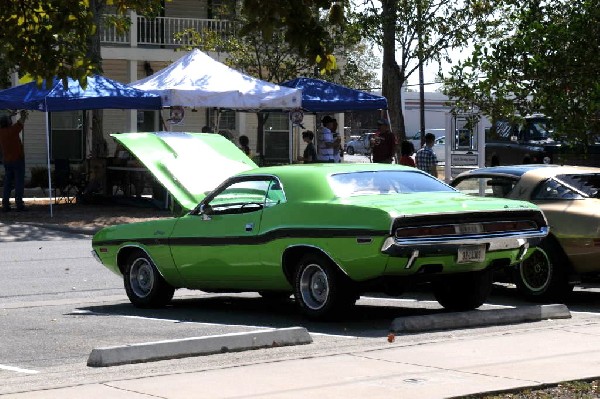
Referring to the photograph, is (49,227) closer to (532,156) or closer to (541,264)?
(541,264)

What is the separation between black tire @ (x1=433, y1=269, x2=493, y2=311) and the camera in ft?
38.7

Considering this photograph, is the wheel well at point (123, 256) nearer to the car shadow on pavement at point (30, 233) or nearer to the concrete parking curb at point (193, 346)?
the concrete parking curb at point (193, 346)

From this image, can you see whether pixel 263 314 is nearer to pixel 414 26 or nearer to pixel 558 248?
pixel 558 248

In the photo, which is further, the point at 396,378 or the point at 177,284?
the point at 177,284

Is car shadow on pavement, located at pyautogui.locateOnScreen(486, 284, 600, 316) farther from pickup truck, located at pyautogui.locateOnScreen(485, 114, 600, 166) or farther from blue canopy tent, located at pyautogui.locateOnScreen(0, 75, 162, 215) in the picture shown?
pickup truck, located at pyautogui.locateOnScreen(485, 114, 600, 166)

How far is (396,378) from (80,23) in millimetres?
3609

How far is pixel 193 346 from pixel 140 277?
3544mm

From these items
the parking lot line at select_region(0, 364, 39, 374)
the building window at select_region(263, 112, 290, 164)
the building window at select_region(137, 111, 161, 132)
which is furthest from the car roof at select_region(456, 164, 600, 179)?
the building window at select_region(263, 112, 290, 164)

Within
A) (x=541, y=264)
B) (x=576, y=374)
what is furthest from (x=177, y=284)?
(x=576, y=374)

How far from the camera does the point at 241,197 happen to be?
12.3m

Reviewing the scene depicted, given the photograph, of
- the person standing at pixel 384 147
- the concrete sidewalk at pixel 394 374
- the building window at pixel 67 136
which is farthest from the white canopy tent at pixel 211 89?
the concrete sidewalk at pixel 394 374

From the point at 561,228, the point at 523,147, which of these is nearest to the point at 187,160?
the point at 561,228

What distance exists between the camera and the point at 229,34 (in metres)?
38.2

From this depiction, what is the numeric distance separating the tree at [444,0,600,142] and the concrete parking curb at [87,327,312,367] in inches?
254
